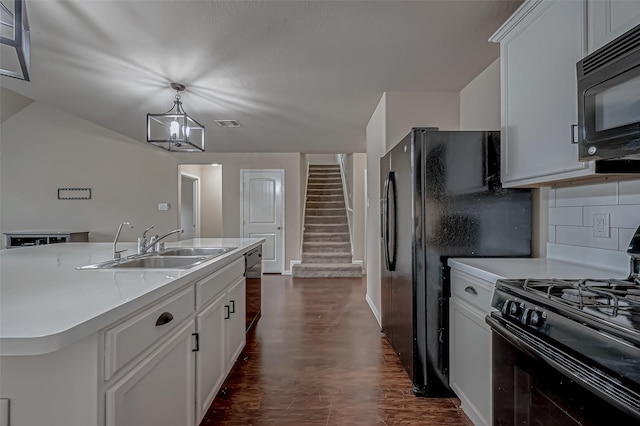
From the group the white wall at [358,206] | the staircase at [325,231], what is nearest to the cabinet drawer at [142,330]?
the staircase at [325,231]

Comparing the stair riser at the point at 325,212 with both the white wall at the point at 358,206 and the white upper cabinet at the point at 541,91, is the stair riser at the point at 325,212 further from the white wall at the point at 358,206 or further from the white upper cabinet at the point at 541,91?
the white upper cabinet at the point at 541,91

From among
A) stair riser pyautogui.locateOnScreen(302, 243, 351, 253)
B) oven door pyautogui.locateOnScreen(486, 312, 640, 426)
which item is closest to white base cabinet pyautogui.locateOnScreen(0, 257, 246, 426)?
oven door pyautogui.locateOnScreen(486, 312, 640, 426)

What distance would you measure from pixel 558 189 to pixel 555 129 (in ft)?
1.91

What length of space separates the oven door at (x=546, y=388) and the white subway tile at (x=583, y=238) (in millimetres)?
801

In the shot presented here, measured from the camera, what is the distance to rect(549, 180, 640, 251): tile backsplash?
1.58 m

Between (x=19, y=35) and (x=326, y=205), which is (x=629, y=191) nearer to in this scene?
(x=19, y=35)

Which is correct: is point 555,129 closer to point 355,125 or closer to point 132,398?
point 132,398

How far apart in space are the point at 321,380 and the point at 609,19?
8.08ft

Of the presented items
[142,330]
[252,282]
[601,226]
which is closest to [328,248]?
[252,282]

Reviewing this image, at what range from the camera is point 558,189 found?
79.5 inches

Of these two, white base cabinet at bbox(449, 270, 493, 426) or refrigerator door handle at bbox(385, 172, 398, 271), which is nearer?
white base cabinet at bbox(449, 270, 493, 426)

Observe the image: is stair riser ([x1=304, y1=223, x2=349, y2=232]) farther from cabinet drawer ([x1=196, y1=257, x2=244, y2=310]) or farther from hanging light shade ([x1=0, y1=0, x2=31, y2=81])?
hanging light shade ([x1=0, y1=0, x2=31, y2=81])

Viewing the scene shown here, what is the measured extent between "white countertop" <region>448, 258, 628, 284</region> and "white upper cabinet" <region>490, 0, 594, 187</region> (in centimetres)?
44

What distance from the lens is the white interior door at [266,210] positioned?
6725 millimetres
